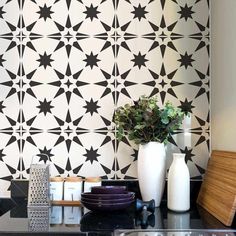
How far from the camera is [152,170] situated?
1.40 metres

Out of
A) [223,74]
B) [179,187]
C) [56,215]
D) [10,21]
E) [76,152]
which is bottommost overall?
[56,215]

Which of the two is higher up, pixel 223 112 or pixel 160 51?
pixel 160 51

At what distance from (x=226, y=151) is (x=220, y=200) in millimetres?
194

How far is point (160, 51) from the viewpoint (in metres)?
1.59

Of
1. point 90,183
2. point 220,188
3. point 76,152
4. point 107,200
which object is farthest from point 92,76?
point 220,188

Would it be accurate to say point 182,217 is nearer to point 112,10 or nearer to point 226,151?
point 226,151

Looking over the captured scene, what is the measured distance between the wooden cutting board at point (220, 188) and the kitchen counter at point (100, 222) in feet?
0.10

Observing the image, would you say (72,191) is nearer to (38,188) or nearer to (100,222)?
(38,188)

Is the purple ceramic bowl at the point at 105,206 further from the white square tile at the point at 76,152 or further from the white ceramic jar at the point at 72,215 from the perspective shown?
the white square tile at the point at 76,152

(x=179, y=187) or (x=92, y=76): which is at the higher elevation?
(x=92, y=76)

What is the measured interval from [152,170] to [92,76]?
0.49 metres

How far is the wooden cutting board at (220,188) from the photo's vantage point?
1133 millimetres

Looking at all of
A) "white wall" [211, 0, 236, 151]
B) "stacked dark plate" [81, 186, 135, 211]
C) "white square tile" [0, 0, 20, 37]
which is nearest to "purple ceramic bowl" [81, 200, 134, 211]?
"stacked dark plate" [81, 186, 135, 211]

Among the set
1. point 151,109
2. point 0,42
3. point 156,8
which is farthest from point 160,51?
point 0,42
